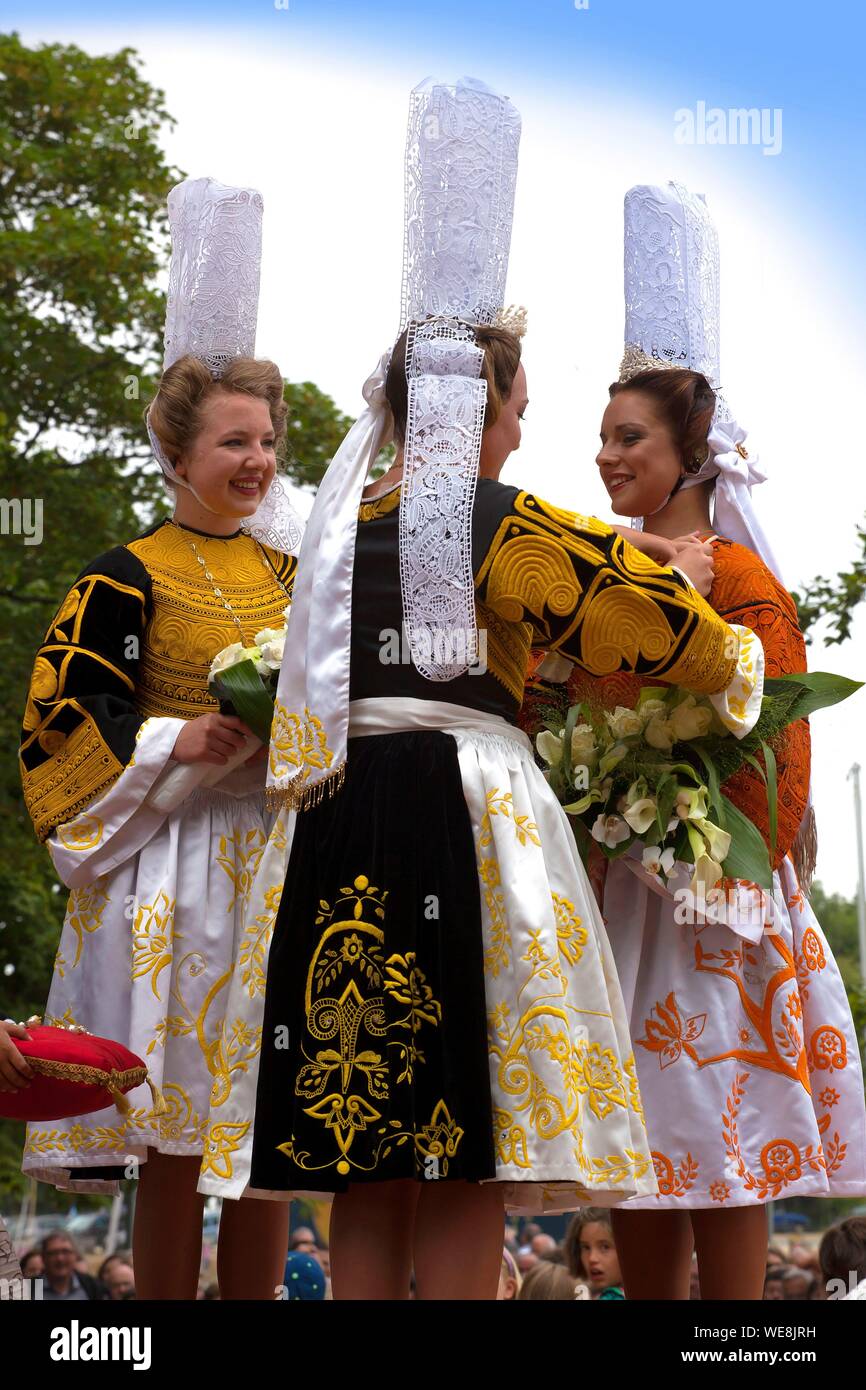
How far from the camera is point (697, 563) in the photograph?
12.3 ft

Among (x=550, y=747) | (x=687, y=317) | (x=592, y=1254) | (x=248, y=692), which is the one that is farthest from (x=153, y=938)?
(x=592, y=1254)

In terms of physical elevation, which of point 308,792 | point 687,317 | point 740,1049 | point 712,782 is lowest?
point 740,1049

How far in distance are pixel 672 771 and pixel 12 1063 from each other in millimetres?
1501

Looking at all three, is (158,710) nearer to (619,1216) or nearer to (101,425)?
(619,1216)

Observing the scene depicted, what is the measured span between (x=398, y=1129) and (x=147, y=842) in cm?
134

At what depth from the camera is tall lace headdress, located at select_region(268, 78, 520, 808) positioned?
3205 mm

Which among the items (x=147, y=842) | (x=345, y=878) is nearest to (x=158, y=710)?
(x=147, y=842)

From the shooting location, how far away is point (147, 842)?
411cm

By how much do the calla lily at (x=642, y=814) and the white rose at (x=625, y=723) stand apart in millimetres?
166

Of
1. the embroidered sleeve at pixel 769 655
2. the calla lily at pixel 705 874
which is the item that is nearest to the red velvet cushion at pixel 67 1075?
the calla lily at pixel 705 874

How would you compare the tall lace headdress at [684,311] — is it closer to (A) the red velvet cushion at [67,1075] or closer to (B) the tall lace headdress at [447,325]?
(B) the tall lace headdress at [447,325]

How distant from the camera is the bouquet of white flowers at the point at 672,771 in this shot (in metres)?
3.62

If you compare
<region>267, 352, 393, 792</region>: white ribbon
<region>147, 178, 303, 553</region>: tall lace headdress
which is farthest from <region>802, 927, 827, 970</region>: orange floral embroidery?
<region>147, 178, 303, 553</region>: tall lace headdress

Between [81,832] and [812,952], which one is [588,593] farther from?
[81,832]
